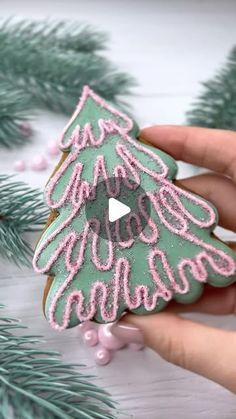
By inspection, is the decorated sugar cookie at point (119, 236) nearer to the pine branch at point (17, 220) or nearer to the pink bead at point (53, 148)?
the pine branch at point (17, 220)

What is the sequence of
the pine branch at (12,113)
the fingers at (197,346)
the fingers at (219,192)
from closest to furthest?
1. the fingers at (197,346)
2. the fingers at (219,192)
3. the pine branch at (12,113)

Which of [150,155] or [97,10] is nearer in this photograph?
[150,155]

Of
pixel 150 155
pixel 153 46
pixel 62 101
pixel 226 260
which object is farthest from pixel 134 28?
pixel 226 260

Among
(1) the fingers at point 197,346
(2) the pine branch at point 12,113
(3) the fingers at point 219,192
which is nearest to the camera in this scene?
(1) the fingers at point 197,346

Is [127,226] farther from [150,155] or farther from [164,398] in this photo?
[164,398]

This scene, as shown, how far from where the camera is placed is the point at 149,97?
998mm

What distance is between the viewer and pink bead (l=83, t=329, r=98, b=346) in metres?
0.80

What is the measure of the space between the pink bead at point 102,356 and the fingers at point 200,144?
0.28 metres

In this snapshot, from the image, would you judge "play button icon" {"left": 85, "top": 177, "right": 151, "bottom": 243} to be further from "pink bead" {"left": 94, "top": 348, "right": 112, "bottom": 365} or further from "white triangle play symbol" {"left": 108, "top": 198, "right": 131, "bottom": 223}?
"pink bead" {"left": 94, "top": 348, "right": 112, "bottom": 365}

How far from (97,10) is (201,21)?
0.63ft

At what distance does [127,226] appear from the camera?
0.70 metres

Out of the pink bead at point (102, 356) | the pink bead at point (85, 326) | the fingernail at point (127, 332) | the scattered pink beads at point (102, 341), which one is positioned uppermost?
the fingernail at point (127, 332)

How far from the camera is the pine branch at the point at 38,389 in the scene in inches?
25.6

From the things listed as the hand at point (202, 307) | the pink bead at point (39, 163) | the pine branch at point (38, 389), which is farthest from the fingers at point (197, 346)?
the pink bead at point (39, 163)
